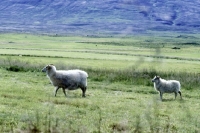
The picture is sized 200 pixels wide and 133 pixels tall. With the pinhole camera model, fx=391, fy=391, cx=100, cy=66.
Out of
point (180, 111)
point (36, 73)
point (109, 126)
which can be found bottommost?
point (36, 73)

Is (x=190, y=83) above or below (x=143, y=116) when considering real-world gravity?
below

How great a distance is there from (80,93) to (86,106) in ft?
19.3

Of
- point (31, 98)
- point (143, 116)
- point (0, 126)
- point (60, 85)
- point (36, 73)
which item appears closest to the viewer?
point (0, 126)

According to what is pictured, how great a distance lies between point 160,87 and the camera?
24.8 meters

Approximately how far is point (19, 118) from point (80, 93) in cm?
1047

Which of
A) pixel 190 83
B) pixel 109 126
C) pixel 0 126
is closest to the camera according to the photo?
pixel 0 126

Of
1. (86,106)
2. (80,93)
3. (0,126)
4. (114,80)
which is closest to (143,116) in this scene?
(86,106)

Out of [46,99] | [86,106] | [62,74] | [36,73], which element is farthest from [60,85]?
[36,73]

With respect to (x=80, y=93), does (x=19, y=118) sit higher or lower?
higher

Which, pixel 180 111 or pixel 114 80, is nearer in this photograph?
pixel 180 111

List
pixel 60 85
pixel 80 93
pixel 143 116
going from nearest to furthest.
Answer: pixel 143 116
pixel 60 85
pixel 80 93

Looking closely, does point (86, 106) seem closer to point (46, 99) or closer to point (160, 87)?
point (46, 99)

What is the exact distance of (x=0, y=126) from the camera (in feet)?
38.4

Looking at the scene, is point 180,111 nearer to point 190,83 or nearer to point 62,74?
point 62,74
